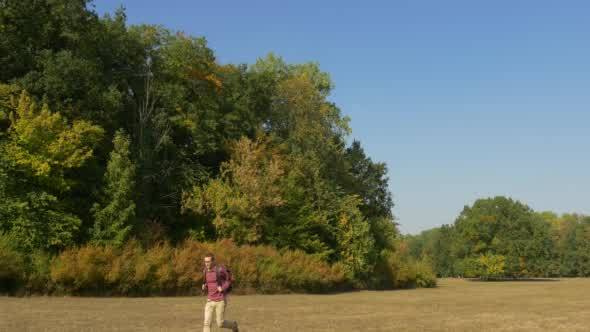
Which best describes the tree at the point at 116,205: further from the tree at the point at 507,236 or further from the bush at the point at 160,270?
the tree at the point at 507,236

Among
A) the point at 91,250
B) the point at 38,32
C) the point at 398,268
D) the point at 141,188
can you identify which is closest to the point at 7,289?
the point at 91,250

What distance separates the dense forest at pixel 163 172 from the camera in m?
34.5

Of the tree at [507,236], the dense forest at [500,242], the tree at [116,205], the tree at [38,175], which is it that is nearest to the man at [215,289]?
the tree at [38,175]

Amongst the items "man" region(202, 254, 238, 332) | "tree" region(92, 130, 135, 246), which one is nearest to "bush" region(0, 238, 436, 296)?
"tree" region(92, 130, 135, 246)

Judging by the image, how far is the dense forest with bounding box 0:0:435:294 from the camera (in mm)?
34469

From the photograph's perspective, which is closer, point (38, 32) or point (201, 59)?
point (38, 32)

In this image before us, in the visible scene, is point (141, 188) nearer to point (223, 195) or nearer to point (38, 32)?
point (223, 195)

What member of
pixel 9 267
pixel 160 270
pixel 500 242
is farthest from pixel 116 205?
pixel 500 242

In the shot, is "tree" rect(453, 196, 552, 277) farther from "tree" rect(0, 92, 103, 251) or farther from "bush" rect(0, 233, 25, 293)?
"bush" rect(0, 233, 25, 293)

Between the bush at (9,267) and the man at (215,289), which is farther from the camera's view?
the bush at (9,267)

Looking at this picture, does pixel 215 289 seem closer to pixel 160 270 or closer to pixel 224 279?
pixel 224 279

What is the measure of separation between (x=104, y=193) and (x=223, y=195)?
10.2 metres

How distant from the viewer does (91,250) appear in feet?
111

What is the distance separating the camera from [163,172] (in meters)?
48.1
